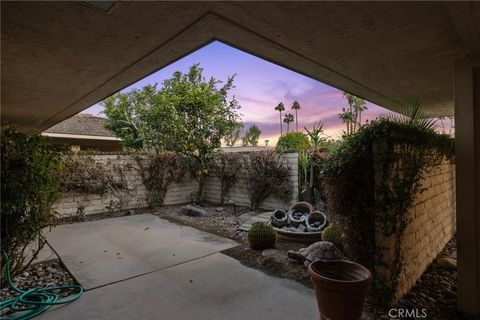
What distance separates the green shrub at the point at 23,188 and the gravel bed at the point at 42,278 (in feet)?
0.70

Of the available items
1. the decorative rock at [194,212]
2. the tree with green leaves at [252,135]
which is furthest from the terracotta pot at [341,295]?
the tree with green leaves at [252,135]

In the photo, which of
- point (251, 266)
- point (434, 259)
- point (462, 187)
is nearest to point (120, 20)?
point (251, 266)

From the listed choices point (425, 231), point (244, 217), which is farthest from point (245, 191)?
point (425, 231)

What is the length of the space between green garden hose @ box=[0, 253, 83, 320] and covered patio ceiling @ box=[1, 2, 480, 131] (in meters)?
2.37

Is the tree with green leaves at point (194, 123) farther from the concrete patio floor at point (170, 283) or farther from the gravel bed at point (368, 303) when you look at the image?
the concrete patio floor at point (170, 283)

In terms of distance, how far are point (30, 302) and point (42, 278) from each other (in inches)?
32.0

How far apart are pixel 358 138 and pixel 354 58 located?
1058 mm

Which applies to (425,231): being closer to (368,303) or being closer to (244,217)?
(368,303)

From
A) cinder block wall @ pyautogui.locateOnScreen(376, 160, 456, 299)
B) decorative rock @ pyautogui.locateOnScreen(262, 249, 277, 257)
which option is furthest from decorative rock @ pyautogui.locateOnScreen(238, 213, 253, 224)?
cinder block wall @ pyautogui.locateOnScreen(376, 160, 456, 299)

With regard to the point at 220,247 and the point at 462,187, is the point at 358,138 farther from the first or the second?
the point at 220,247

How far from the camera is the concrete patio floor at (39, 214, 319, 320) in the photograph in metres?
2.48

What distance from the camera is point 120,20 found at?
7.47 ft

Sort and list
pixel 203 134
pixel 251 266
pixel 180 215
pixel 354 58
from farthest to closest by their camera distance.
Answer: pixel 203 134 < pixel 180 215 < pixel 251 266 < pixel 354 58

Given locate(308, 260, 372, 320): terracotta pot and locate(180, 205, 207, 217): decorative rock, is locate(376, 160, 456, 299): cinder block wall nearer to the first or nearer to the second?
locate(308, 260, 372, 320): terracotta pot
